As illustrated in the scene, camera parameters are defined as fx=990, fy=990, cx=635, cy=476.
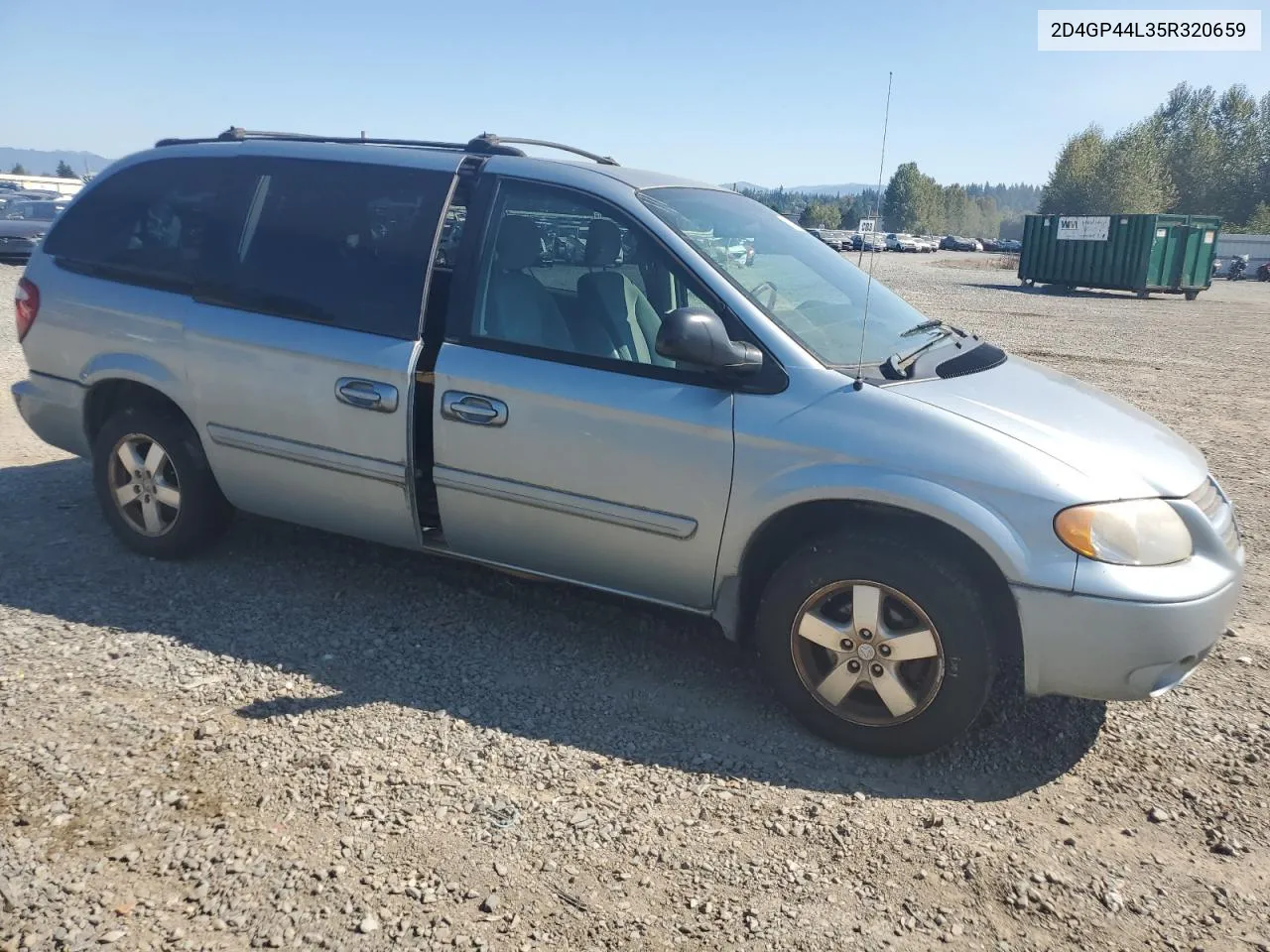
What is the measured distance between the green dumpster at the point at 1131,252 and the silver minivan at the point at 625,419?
101 ft

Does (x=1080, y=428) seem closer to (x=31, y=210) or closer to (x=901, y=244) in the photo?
(x=31, y=210)

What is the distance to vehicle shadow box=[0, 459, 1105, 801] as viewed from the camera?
3418 mm

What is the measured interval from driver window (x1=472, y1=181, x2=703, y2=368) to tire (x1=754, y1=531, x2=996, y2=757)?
1.00 m

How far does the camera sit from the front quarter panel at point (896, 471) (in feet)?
10.1

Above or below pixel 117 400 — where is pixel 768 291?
above

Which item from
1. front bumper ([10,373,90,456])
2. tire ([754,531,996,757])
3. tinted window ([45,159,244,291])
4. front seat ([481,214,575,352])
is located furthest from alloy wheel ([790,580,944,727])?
front bumper ([10,373,90,456])

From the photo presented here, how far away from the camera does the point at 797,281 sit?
13.2 feet

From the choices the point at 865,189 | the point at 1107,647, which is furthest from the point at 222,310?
the point at 1107,647

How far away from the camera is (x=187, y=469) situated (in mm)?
4539

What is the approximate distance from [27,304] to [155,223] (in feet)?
2.68

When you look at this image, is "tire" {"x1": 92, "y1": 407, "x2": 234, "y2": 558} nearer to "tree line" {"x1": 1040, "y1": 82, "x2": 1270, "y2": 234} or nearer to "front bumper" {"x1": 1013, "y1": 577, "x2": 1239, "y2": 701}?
"front bumper" {"x1": 1013, "y1": 577, "x2": 1239, "y2": 701}

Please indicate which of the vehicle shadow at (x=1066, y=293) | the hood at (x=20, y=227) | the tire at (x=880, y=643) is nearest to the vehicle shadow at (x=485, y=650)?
the tire at (x=880, y=643)

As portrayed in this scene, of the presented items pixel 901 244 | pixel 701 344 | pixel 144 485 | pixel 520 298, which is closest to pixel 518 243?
pixel 520 298

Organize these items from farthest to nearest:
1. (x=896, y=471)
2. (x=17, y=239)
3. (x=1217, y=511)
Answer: (x=17, y=239) → (x=1217, y=511) → (x=896, y=471)
